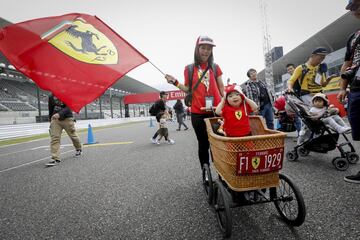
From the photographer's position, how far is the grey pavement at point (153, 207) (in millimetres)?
2062

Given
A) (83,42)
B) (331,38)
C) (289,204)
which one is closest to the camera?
(289,204)

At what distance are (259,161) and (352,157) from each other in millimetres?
2998

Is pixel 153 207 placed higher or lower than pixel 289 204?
lower

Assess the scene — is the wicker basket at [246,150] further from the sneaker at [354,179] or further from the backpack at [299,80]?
the backpack at [299,80]

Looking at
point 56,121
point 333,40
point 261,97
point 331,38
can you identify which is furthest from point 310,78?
point 333,40

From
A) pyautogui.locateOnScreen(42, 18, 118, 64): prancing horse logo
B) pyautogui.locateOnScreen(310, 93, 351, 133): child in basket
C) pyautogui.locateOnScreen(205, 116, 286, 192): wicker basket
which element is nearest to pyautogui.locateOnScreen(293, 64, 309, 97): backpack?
pyautogui.locateOnScreen(310, 93, 351, 133): child in basket

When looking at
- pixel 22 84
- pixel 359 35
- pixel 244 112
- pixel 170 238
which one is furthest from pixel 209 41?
pixel 22 84

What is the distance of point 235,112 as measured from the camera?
2.40m

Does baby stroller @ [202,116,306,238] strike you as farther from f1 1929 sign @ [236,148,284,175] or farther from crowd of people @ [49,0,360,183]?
crowd of people @ [49,0,360,183]

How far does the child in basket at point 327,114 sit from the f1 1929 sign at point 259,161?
8.23ft

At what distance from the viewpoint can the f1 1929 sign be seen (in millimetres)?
1856

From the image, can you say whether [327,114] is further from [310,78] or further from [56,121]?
[56,121]

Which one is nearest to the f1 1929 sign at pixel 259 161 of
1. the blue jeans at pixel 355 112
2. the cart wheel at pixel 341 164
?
the blue jeans at pixel 355 112

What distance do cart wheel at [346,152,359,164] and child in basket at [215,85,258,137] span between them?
2.52 metres
